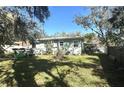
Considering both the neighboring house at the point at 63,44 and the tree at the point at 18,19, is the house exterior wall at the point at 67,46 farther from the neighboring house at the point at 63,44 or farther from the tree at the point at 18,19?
the tree at the point at 18,19

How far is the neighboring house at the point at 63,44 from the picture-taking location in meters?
14.7

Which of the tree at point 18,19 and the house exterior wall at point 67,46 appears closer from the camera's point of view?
the tree at point 18,19

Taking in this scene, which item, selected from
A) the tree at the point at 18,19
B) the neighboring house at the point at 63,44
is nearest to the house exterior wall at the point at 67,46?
the neighboring house at the point at 63,44

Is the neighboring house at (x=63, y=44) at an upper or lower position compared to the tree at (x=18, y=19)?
lower

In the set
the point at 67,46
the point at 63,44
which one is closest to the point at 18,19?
the point at 67,46

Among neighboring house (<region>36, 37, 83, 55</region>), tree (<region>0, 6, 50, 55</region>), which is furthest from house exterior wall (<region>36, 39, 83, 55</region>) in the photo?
tree (<region>0, 6, 50, 55</region>)

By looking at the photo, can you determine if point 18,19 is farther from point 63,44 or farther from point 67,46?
point 63,44

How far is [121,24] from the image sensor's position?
25.6ft

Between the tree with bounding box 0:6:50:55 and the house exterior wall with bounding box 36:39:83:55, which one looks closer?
the tree with bounding box 0:6:50:55

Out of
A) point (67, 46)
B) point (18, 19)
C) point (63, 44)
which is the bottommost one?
point (67, 46)

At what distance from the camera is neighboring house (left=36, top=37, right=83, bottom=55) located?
580 inches

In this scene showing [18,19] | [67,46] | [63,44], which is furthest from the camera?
[63,44]

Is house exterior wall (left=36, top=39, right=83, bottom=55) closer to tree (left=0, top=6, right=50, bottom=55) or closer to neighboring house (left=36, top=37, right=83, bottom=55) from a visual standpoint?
neighboring house (left=36, top=37, right=83, bottom=55)

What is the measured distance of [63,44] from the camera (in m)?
15.5
